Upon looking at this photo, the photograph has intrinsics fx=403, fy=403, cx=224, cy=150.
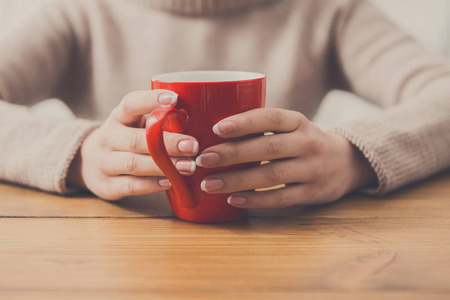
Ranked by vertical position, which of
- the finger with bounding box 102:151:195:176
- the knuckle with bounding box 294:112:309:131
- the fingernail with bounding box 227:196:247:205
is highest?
the knuckle with bounding box 294:112:309:131

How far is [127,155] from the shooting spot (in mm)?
521

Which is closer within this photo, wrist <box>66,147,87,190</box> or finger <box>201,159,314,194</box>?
finger <box>201,159,314,194</box>

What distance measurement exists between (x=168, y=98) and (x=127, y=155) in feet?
0.42

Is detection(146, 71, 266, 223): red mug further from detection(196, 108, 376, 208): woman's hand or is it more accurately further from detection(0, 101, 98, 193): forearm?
detection(0, 101, 98, 193): forearm

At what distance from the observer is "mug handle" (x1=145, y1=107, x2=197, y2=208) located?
400 millimetres

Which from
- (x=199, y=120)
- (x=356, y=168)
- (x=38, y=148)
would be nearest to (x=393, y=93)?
(x=356, y=168)

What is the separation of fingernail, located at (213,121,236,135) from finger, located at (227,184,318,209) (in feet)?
0.29

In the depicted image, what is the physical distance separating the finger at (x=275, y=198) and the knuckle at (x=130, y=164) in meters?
0.13

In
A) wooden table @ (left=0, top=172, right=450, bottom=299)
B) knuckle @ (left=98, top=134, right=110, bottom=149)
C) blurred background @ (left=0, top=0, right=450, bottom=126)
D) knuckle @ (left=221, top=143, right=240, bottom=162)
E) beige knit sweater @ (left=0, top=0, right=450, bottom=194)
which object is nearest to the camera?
wooden table @ (left=0, top=172, right=450, bottom=299)

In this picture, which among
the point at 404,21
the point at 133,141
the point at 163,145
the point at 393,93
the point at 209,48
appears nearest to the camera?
the point at 163,145

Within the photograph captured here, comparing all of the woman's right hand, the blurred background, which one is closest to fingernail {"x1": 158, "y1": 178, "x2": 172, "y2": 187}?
the woman's right hand

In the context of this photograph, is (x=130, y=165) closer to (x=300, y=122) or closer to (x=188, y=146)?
(x=188, y=146)

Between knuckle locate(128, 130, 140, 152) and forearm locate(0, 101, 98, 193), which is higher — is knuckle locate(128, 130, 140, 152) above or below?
above

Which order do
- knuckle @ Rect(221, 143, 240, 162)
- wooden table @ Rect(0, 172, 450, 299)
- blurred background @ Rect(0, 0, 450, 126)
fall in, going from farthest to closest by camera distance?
blurred background @ Rect(0, 0, 450, 126), knuckle @ Rect(221, 143, 240, 162), wooden table @ Rect(0, 172, 450, 299)
